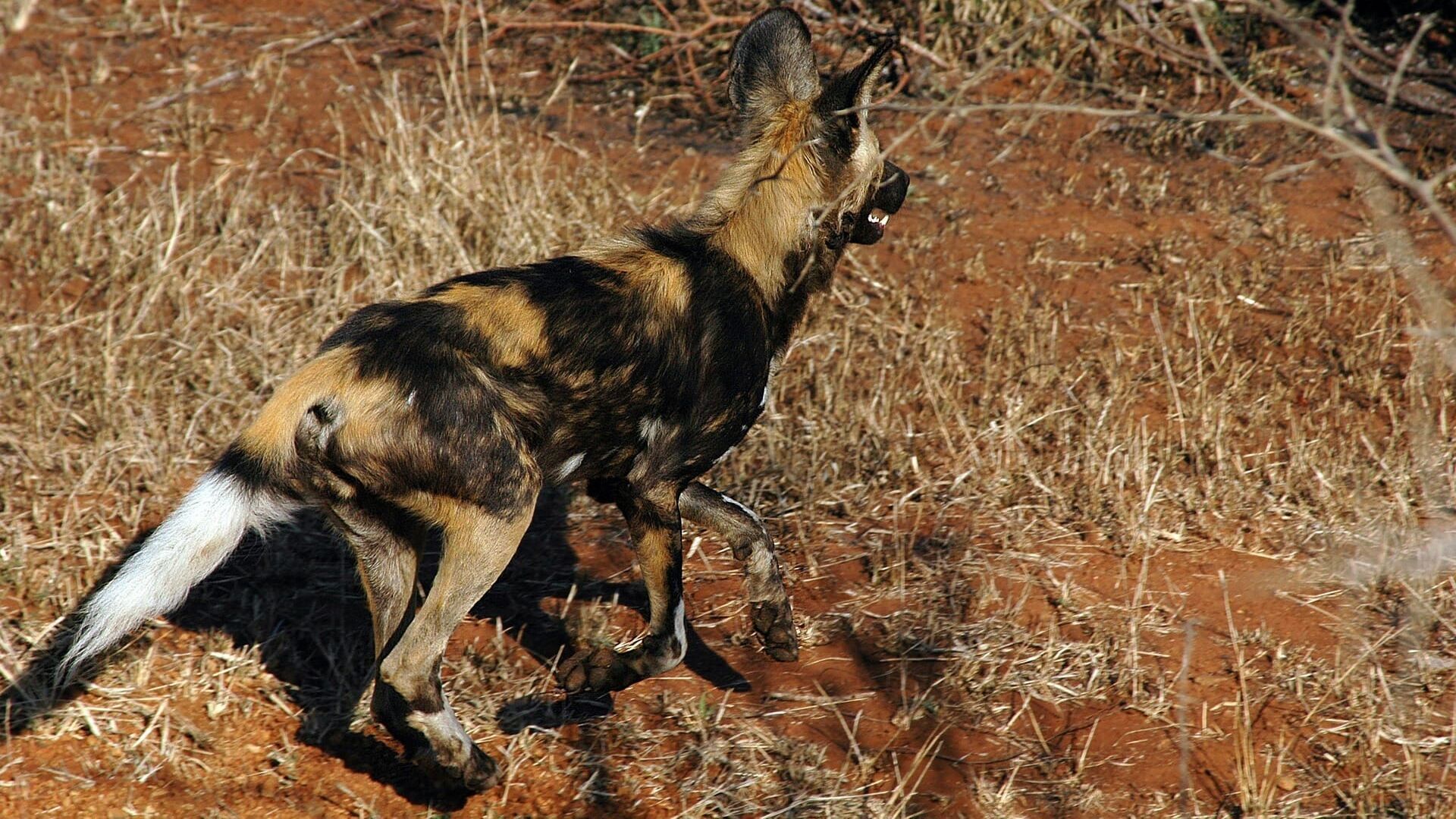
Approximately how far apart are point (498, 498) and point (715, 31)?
4904mm

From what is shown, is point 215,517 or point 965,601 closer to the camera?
point 215,517

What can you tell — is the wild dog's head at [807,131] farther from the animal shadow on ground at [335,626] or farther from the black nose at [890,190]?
the animal shadow on ground at [335,626]

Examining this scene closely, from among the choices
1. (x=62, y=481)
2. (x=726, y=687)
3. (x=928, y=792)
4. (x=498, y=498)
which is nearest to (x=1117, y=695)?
(x=928, y=792)

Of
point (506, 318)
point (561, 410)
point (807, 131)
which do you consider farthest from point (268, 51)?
point (561, 410)

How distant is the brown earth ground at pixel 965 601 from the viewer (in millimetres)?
3676

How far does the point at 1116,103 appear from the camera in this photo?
23.8 ft

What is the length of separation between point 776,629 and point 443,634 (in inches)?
42.4

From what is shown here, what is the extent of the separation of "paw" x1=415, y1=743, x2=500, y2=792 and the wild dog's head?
1.76 metres

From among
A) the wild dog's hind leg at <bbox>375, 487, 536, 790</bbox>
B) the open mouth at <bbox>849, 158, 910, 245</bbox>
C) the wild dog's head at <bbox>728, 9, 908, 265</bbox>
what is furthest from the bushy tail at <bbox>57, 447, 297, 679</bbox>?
the open mouth at <bbox>849, 158, 910, 245</bbox>

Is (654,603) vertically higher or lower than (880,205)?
lower

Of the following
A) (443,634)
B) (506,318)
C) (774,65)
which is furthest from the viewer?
(774,65)

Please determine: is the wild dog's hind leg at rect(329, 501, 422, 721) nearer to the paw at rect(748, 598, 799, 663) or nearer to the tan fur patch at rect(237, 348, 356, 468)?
the tan fur patch at rect(237, 348, 356, 468)

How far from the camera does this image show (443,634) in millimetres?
3457

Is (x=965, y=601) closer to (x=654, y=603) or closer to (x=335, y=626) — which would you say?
(x=654, y=603)
